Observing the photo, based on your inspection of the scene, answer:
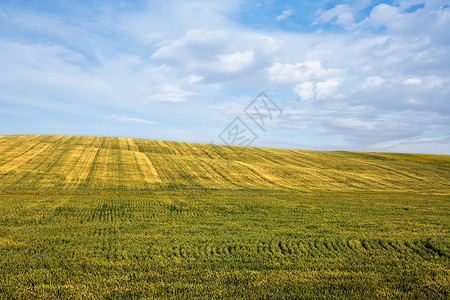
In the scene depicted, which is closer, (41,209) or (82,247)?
(82,247)

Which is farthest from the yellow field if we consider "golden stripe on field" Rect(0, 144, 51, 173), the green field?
the green field

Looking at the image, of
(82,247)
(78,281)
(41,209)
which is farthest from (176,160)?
(78,281)

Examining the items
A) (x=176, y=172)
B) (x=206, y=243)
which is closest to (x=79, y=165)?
(x=176, y=172)

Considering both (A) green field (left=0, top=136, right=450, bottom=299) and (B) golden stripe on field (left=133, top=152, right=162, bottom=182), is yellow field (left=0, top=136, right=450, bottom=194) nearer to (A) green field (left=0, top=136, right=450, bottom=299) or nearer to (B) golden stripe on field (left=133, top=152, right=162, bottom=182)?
(B) golden stripe on field (left=133, top=152, right=162, bottom=182)

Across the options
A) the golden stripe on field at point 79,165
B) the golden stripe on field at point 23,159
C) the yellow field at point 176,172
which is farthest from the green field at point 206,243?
the golden stripe on field at point 23,159

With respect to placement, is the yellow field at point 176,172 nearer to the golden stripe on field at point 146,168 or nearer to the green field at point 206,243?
the golden stripe on field at point 146,168

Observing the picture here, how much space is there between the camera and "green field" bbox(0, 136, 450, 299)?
9195mm

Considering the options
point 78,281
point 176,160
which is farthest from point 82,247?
point 176,160

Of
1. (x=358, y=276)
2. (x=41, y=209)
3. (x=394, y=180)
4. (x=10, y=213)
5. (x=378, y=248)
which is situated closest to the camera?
(x=358, y=276)

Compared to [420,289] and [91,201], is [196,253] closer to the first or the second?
[420,289]

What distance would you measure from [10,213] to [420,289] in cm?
2169

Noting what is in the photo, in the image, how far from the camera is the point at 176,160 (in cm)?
5209

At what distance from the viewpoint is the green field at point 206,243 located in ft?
30.2

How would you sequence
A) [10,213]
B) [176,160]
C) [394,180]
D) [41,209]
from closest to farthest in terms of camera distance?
[10,213] → [41,209] → [394,180] → [176,160]
